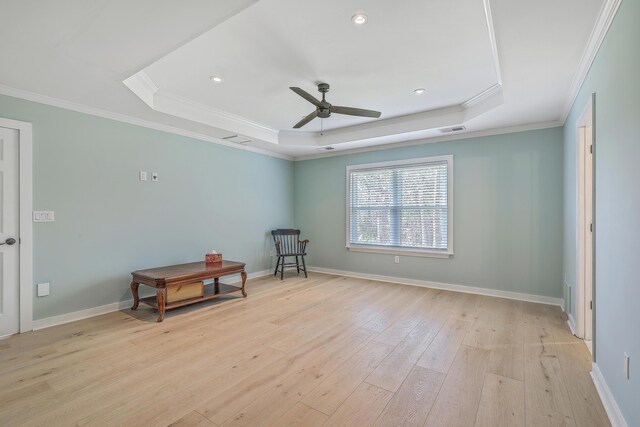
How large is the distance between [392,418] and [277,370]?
36.7 inches

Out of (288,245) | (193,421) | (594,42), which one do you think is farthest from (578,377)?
(288,245)

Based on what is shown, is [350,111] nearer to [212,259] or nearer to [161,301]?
[212,259]

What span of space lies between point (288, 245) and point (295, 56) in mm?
3906

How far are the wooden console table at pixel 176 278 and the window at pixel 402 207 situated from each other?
2.42 m

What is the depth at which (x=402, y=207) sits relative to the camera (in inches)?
201

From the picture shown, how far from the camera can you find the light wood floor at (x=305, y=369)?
5.93 feet

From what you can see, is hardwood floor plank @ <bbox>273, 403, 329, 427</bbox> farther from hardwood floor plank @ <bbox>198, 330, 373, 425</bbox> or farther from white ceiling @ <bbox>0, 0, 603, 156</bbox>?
white ceiling @ <bbox>0, 0, 603, 156</bbox>

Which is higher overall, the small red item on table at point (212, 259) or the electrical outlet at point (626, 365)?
the small red item on table at point (212, 259)

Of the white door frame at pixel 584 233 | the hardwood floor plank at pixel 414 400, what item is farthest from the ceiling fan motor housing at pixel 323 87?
the hardwood floor plank at pixel 414 400

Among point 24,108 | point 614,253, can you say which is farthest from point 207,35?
point 614,253

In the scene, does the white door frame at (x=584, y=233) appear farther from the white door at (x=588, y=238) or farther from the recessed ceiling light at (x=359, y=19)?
the recessed ceiling light at (x=359, y=19)

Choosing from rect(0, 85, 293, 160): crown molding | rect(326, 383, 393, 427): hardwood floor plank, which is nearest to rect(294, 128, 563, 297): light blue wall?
rect(0, 85, 293, 160): crown molding

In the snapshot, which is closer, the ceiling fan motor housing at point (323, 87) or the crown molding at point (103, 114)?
the crown molding at point (103, 114)


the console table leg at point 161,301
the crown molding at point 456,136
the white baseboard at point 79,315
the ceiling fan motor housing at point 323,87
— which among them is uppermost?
the ceiling fan motor housing at point 323,87
